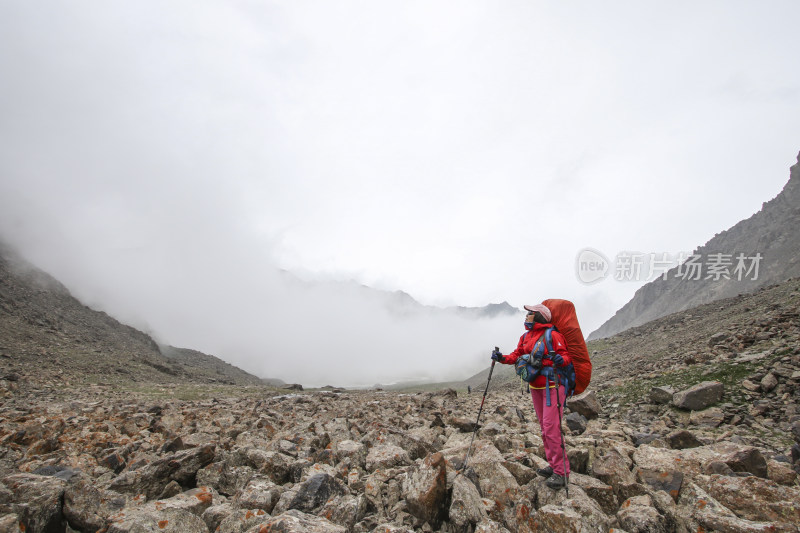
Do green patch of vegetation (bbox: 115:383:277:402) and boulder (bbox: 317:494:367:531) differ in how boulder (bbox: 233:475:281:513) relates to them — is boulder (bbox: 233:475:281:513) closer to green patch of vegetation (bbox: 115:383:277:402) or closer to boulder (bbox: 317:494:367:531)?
boulder (bbox: 317:494:367:531)

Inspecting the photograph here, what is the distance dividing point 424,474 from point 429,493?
17.2 inches

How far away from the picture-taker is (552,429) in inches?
250

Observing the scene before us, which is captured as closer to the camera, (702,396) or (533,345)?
(533,345)

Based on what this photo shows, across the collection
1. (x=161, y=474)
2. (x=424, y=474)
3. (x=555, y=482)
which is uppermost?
(x=555, y=482)

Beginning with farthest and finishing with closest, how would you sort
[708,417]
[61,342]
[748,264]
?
[748,264]
[61,342]
[708,417]

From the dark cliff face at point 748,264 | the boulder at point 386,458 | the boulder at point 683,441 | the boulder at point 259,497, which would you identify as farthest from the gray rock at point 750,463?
the dark cliff face at point 748,264

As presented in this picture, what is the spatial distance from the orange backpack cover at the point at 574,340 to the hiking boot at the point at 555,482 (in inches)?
75.5

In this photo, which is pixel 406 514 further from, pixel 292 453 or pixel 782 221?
pixel 782 221

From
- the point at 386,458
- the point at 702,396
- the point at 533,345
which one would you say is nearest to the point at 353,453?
the point at 386,458

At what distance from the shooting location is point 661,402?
11953 mm

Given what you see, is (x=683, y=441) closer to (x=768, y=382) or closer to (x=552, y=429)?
(x=552, y=429)

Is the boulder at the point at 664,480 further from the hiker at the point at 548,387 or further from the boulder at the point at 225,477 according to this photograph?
the boulder at the point at 225,477

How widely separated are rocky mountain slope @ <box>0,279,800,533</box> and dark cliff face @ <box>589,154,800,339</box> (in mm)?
110718

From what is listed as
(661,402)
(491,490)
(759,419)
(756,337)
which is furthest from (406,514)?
(756,337)
